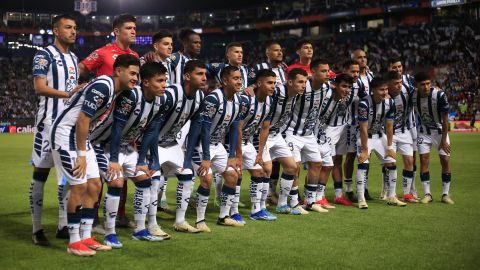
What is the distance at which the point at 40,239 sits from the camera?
20.9 feet

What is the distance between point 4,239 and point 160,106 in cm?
241

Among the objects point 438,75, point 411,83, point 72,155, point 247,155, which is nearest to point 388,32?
point 438,75

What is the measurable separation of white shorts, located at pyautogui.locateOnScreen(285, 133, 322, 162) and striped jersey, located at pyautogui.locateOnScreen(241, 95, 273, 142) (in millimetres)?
786

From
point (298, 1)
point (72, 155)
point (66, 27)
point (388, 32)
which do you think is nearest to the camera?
point (72, 155)

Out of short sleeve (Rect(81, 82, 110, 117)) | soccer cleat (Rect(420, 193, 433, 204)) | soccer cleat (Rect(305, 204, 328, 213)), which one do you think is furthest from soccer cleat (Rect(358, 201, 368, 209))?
short sleeve (Rect(81, 82, 110, 117))

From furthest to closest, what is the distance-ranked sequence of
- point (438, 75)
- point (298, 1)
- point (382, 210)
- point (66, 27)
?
point (298, 1), point (438, 75), point (382, 210), point (66, 27)

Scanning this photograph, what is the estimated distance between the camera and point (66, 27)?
662 centimetres

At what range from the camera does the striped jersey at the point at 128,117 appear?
247 inches

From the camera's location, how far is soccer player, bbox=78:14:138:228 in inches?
293

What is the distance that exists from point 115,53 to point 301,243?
347 cm

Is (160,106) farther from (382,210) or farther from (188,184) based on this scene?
(382,210)

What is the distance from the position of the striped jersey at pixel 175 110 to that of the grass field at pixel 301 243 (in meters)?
1.24

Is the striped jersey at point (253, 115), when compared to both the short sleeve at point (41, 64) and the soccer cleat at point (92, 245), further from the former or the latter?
the soccer cleat at point (92, 245)

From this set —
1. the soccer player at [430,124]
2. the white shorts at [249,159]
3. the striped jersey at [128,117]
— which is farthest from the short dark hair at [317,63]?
the striped jersey at [128,117]
